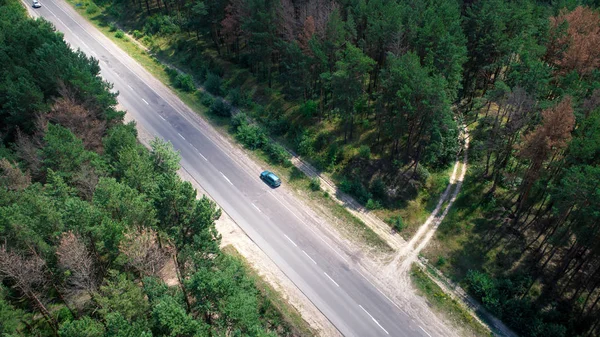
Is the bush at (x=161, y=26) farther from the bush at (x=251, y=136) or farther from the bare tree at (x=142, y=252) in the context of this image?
the bare tree at (x=142, y=252)

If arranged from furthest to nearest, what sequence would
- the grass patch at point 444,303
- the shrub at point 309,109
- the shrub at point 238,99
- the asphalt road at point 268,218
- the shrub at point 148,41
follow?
the shrub at point 148,41 < the shrub at point 238,99 < the shrub at point 309,109 < the asphalt road at point 268,218 < the grass patch at point 444,303

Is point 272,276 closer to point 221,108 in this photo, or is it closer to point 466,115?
point 221,108

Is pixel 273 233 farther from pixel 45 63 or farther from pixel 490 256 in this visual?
pixel 45 63

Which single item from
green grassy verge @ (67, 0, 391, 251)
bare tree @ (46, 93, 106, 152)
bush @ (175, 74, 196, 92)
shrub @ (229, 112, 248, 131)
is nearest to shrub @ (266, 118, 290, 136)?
shrub @ (229, 112, 248, 131)

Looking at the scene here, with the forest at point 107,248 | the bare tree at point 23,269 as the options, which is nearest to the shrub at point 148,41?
the forest at point 107,248

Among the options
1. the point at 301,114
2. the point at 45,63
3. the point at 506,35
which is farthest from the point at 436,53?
the point at 45,63

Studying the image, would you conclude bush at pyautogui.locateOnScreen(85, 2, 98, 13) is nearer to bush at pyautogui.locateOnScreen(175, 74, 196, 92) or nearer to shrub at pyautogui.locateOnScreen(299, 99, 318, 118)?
bush at pyautogui.locateOnScreen(175, 74, 196, 92)

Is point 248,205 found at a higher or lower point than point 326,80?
lower
